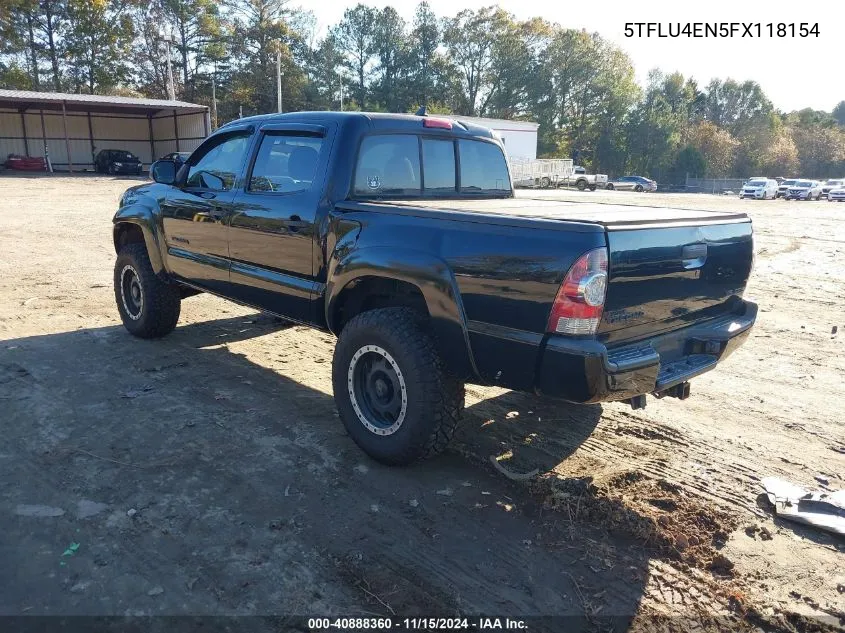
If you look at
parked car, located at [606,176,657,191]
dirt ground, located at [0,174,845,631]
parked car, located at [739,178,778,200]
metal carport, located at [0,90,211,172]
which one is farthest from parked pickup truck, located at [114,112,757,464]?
parked car, located at [606,176,657,191]

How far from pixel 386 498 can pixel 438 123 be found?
2.69 metres

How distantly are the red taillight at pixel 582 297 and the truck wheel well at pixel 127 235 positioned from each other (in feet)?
15.2

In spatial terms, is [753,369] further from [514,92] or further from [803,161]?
[803,161]

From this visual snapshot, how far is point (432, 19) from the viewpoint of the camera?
6894cm

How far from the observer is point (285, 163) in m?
4.38

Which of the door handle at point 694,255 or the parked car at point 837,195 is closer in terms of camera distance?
the door handle at point 694,255

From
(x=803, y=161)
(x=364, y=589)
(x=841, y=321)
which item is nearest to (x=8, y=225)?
(x=364, y=589)

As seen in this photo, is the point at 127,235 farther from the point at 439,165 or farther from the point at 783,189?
the point at 783,189

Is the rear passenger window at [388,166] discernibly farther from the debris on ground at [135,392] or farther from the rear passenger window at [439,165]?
the debris on ground at [135,392]

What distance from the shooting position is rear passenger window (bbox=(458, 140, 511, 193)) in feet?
15.8

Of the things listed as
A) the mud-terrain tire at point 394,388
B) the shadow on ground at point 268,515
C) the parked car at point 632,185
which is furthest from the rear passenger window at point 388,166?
the parked car at point 632,185

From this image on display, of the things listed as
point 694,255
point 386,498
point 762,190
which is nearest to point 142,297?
point 386,498

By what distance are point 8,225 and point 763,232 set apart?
1874 cm

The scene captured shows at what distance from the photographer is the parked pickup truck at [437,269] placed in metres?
2.92
